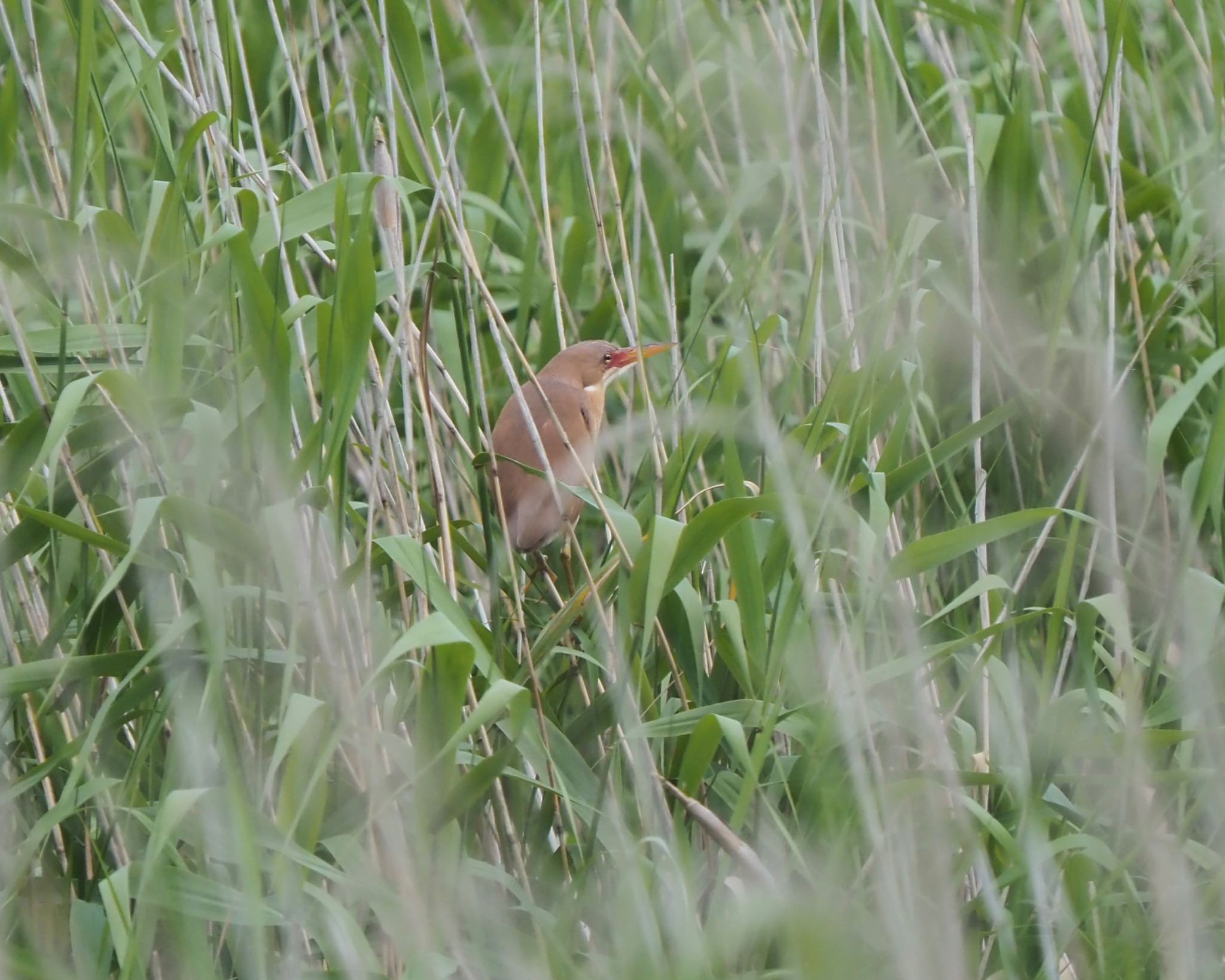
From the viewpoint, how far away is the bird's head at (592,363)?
2.31 meters

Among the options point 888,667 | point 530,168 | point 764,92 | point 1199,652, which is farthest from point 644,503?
point 530,168

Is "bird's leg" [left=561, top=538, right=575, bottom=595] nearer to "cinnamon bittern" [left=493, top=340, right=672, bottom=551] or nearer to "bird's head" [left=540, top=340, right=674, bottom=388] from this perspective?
"cinnamon bittern" [left=493, top=340, right=672, bottom=551]

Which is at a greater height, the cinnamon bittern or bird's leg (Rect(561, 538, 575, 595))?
the cinnamon bittern

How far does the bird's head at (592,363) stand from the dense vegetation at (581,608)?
141mm

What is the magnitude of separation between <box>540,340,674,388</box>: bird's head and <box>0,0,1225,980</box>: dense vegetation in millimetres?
141

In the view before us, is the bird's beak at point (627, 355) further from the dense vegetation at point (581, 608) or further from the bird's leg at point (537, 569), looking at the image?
the bird's leg at point (537, 569)

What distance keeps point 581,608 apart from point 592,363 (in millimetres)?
758

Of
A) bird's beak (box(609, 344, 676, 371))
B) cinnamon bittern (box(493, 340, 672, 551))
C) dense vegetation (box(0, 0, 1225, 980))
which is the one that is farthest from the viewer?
bird's beak (box(609, 344, 676, 371))

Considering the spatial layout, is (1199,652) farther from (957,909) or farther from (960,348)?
(960,348)

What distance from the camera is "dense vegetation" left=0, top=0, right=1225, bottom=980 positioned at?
4.70ft

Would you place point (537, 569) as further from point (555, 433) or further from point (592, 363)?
point (592, 363)

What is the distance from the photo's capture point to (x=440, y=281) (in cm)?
262

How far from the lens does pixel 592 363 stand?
2408 millimetres

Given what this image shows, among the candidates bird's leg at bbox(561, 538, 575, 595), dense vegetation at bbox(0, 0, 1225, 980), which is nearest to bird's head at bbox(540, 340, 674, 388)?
dense vegetation at bbox(0, 0, 1225, 980)
